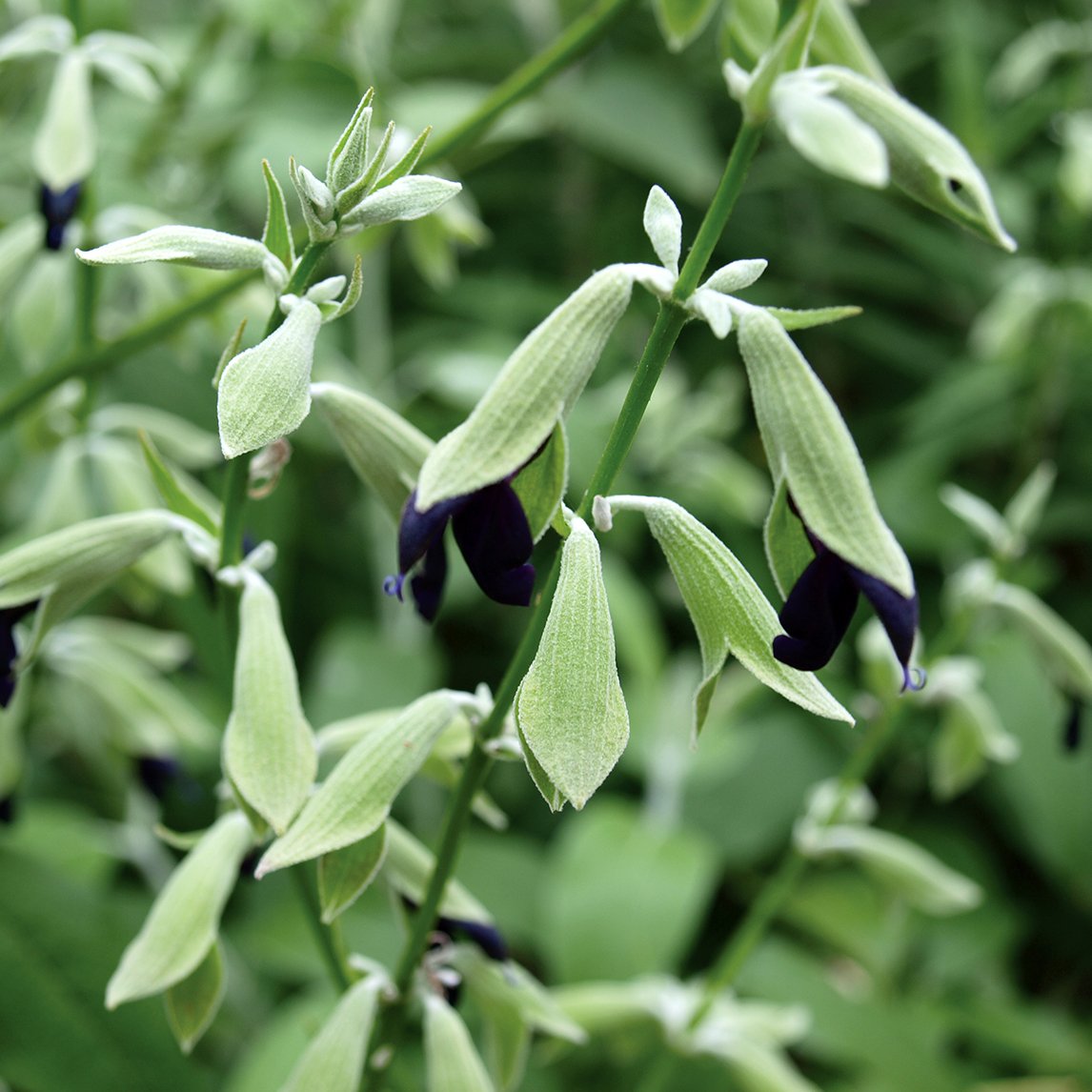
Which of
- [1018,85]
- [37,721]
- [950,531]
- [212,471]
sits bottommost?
[37,721]

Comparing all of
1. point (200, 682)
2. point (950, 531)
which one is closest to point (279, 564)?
point (200, 682)

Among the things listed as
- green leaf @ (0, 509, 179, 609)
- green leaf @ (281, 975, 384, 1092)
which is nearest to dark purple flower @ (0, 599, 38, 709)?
green leaf @ (0, 509, 179, 609)

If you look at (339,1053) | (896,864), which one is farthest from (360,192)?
(896,864)

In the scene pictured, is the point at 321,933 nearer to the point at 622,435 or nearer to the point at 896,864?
the point at 622,435

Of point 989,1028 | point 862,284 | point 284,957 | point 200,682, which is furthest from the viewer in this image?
point 862,284

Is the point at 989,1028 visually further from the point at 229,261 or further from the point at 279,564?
the point at 229,261

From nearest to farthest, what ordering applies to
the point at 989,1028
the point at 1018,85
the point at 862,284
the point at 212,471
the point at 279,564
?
the point at 212,471, the point at 989,1028, the point at 279,564, the point at 1018,85, the point at 862,284

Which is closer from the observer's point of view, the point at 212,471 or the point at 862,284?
the point at 212,471
